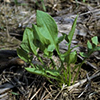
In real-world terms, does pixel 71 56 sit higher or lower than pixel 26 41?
lower

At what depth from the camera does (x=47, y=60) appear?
2076mm

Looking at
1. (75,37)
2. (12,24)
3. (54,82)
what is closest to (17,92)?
(54,82)

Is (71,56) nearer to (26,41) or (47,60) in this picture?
(26,41)

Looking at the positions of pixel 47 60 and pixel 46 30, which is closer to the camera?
pixel 46 30

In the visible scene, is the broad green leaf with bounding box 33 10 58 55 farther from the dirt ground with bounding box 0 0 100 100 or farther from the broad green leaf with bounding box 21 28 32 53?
the dirt ground with bounding box 0 0 100 100

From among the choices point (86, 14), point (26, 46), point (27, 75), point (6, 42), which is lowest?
point (27, 75)

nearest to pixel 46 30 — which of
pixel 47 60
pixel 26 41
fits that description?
pixel 26 41

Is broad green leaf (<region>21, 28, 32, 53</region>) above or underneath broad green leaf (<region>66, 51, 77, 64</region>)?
above

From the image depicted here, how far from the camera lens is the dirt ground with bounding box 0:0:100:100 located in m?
1.69

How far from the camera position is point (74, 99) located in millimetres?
1619

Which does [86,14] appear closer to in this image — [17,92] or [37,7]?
[37,7]

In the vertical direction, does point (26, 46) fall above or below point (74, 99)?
above

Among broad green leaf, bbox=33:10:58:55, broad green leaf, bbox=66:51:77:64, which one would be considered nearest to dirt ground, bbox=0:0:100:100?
broad green leaf, bbox=66:51:77:64

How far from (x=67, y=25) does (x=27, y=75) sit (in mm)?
953
